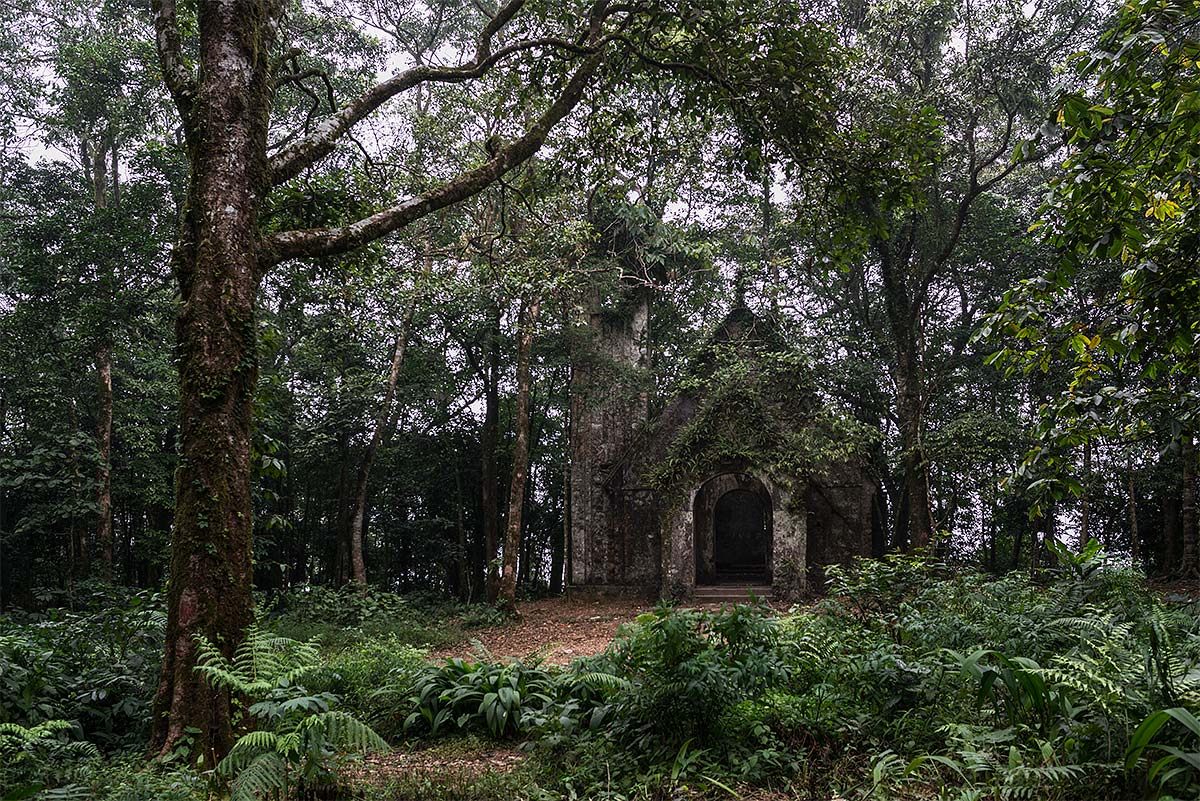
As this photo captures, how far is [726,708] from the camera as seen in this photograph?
14.8ft

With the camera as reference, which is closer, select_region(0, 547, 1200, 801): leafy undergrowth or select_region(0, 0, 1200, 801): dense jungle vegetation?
select_region(0, 547, 1200, 801): leafy undergrowth

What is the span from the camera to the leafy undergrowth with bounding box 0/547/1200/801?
3.44m

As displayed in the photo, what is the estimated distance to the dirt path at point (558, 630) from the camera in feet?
38.0

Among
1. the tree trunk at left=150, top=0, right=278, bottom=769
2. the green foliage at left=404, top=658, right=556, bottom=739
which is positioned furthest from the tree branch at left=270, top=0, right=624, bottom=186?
the green foliage at left=404, top=658, right=556, bottom=739

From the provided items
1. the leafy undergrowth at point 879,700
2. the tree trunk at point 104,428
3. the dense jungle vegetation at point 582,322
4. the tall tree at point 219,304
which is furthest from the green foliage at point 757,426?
the tall tree at point 219,304

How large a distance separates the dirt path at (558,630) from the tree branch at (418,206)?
6.44m

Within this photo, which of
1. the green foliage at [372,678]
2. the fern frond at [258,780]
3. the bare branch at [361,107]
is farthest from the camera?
the green foliage at [372,678]

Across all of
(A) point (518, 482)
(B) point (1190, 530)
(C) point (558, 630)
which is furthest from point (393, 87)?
(B) point (1190, 530)

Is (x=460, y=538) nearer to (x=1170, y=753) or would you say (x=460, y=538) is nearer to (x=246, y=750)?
(x=246, y=750)

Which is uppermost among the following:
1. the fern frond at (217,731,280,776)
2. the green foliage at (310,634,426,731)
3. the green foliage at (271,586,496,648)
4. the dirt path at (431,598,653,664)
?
the fern frond at (217,731,280,776)

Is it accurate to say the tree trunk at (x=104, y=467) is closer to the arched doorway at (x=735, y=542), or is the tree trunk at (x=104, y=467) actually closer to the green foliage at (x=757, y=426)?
the green foliage at (x=757, y=426)

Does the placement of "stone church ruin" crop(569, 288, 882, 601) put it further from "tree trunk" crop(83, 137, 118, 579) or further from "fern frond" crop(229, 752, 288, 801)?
"fern frond" crop(229, 752, 288, 801)

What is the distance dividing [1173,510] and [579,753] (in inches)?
692

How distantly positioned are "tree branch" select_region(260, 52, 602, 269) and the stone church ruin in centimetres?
965
